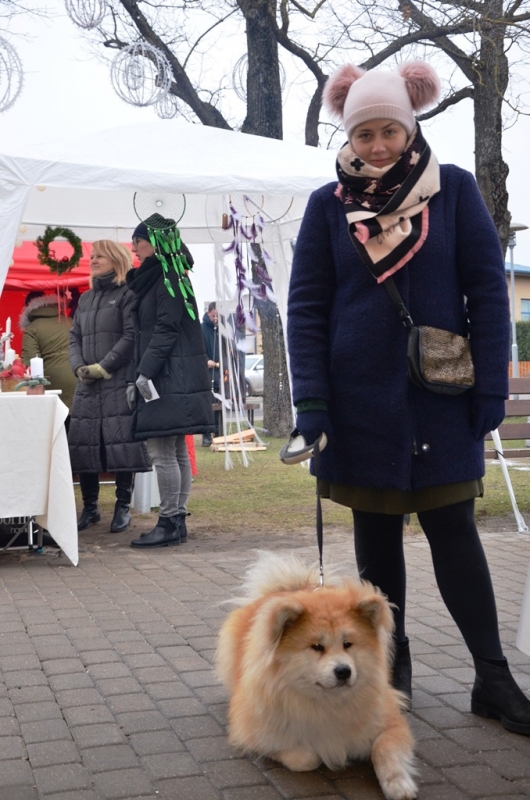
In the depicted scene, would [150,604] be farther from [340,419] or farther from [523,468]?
[523,468]

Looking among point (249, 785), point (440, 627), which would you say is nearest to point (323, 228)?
point (249, 785)

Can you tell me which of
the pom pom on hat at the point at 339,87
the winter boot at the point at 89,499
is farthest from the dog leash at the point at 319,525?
the winter boot at the point at 89,499

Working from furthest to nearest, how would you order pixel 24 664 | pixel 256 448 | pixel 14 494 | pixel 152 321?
1. pixel 256 448
2. pixel 152 321
3. pixel 14 494
4. pixel 24 664

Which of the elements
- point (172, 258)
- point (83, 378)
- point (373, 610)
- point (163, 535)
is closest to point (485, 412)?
point (373, 610)

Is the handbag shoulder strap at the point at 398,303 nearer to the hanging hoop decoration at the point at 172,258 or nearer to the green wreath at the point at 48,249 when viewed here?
the hanging hoop decoration at the point at 172,258

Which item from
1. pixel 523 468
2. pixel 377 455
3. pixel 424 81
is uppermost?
pixel 424 81

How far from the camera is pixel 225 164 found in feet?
21.8

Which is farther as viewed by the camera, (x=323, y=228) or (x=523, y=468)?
(x=523, y=468)

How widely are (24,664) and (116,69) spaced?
297 inches

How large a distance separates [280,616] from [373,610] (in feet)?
0.91

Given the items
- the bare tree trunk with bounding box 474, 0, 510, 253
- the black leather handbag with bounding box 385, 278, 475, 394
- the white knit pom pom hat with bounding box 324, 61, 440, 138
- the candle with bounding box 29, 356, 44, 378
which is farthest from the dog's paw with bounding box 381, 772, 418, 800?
the bare tree trunk with bounding box 474, 0, 510, 253

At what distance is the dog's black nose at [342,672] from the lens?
8.02 ft

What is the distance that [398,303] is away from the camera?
9.33 ft

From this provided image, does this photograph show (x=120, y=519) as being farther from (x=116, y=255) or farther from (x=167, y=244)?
(x=167, y=244)
